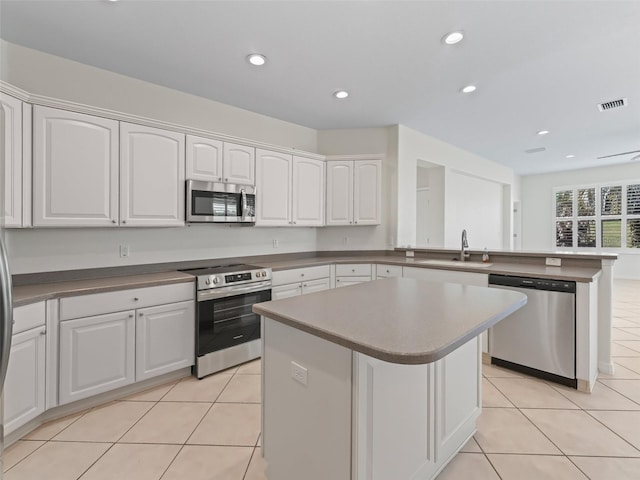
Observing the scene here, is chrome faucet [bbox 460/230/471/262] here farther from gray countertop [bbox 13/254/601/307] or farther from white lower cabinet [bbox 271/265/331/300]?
white lower cabinet [bbox 271/265/331/300]

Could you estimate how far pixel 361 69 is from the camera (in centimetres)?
285

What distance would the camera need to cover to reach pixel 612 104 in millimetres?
3672

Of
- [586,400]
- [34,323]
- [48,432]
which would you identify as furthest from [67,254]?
[586,400]

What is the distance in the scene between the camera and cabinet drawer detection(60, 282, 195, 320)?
84.6 inches

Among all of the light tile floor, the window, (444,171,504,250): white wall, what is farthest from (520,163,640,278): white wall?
the light tile floor

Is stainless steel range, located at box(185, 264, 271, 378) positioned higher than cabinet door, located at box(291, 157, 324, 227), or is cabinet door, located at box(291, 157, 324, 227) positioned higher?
cabinet door, located at box(291, 157, 324, 227)

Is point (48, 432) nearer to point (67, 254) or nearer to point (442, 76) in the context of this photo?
point (67, 254)

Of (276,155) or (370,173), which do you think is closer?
(276,155)

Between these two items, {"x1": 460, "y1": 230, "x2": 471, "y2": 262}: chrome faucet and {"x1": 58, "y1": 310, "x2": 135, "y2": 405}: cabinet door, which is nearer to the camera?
{"x1": 58, "y1": 310, "x2": 135, "y2": 405}: cabinet door

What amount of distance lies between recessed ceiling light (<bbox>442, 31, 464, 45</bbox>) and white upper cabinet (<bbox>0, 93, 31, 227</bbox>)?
312cm

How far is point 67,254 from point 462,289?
10.2 ft

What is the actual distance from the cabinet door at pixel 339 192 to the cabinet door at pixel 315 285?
0.86m

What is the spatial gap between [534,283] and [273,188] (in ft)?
9.28

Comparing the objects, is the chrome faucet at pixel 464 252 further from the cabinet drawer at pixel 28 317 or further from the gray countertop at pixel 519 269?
the cabinet drawer at pixel 28 317
